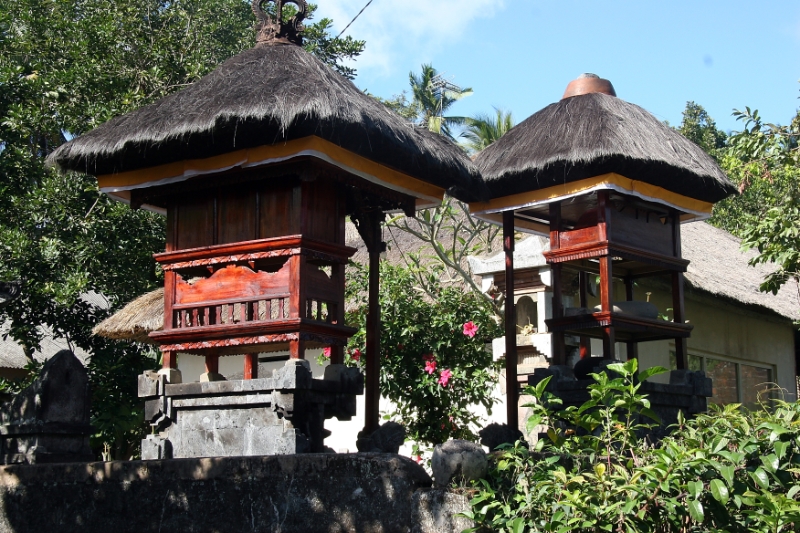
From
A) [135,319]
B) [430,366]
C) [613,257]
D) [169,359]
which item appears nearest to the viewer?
[169,359]

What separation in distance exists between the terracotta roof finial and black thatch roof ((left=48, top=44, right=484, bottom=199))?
164 centimetres

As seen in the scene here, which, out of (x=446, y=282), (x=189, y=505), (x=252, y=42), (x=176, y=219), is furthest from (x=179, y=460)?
(x=252, y=42)

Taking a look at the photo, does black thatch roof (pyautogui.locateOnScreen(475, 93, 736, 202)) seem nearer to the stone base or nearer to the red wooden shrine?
the red wooden shrine

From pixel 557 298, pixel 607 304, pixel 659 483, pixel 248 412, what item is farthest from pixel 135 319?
pixel 659 483

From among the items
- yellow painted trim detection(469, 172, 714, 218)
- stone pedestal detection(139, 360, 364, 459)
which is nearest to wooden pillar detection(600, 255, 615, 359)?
yellow painted trim detection(469, 172, 714, 218)

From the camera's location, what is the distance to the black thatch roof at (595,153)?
7672 millimetres

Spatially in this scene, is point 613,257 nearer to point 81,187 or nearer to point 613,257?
point 613,257

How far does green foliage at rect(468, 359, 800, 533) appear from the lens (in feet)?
15.0

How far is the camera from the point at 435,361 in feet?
34.6

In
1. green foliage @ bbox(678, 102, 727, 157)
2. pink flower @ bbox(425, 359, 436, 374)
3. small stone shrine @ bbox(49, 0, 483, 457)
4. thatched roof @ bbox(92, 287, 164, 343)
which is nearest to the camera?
small stone shrine @ bbox(49, 0, 483, 457)

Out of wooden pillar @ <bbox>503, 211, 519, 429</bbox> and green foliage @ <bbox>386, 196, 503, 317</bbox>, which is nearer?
wooden pillar @ <bbox>503, 211, 519, 429</bbox>

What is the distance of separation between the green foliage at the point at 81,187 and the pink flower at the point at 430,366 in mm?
3600

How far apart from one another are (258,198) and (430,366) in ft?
13.1

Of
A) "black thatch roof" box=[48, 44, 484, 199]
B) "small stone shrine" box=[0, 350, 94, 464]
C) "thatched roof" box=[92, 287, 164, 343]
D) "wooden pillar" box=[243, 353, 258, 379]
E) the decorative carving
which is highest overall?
"black thatch roof" box=[48, 44, 484, 199]
